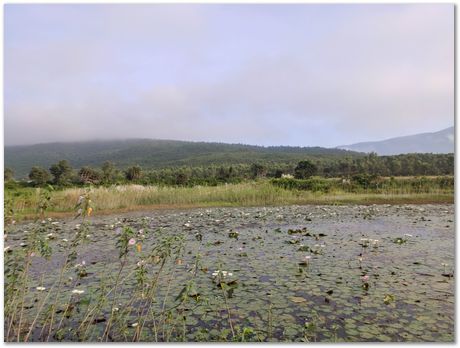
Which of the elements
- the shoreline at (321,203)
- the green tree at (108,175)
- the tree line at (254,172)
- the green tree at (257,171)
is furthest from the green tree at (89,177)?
the green tree at (257,171)

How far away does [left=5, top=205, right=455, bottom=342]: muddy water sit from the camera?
3.54 meters

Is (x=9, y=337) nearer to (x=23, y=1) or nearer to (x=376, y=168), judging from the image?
(x=23, y=1)

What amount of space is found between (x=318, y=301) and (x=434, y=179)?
20.8 m

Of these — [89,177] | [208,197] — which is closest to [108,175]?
[208,197]

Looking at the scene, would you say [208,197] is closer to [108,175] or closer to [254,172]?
[108,175]

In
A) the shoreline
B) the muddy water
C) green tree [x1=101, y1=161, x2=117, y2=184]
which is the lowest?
the shoreline

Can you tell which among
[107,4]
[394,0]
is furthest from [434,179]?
[107,4]

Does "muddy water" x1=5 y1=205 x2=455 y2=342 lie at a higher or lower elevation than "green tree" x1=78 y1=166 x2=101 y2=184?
lower

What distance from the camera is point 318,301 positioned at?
4219 millimetres

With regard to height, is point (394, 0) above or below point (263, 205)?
above

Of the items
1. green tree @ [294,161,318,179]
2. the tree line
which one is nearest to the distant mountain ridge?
the tree line

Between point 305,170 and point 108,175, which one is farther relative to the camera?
point 305,170

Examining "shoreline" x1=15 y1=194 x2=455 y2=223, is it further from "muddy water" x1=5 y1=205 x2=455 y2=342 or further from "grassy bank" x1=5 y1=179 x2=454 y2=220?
"muddy water" x1=5 y1=205 x2=455 y2=342

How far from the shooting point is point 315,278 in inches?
201
